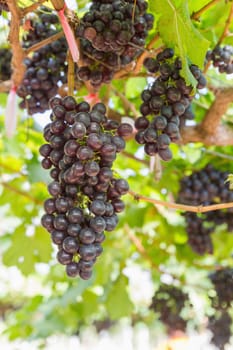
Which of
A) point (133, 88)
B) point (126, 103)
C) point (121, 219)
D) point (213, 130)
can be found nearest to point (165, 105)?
point (213, 130)

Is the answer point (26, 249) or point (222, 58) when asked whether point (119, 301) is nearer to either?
point (26, 249)

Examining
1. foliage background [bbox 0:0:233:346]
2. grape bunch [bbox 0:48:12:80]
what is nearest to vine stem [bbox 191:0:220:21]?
foliage background [bbox 0:0:233:346]

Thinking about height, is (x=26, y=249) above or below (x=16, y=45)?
below

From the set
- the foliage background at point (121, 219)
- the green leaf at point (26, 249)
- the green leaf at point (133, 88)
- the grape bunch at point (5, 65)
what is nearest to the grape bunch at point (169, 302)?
the foliage background at point (121, 219)

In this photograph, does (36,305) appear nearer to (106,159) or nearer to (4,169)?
(4,169)

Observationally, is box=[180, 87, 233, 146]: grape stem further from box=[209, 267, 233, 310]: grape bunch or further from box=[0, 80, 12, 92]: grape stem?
box=[209, 267, 233, 310]: grape bunch
